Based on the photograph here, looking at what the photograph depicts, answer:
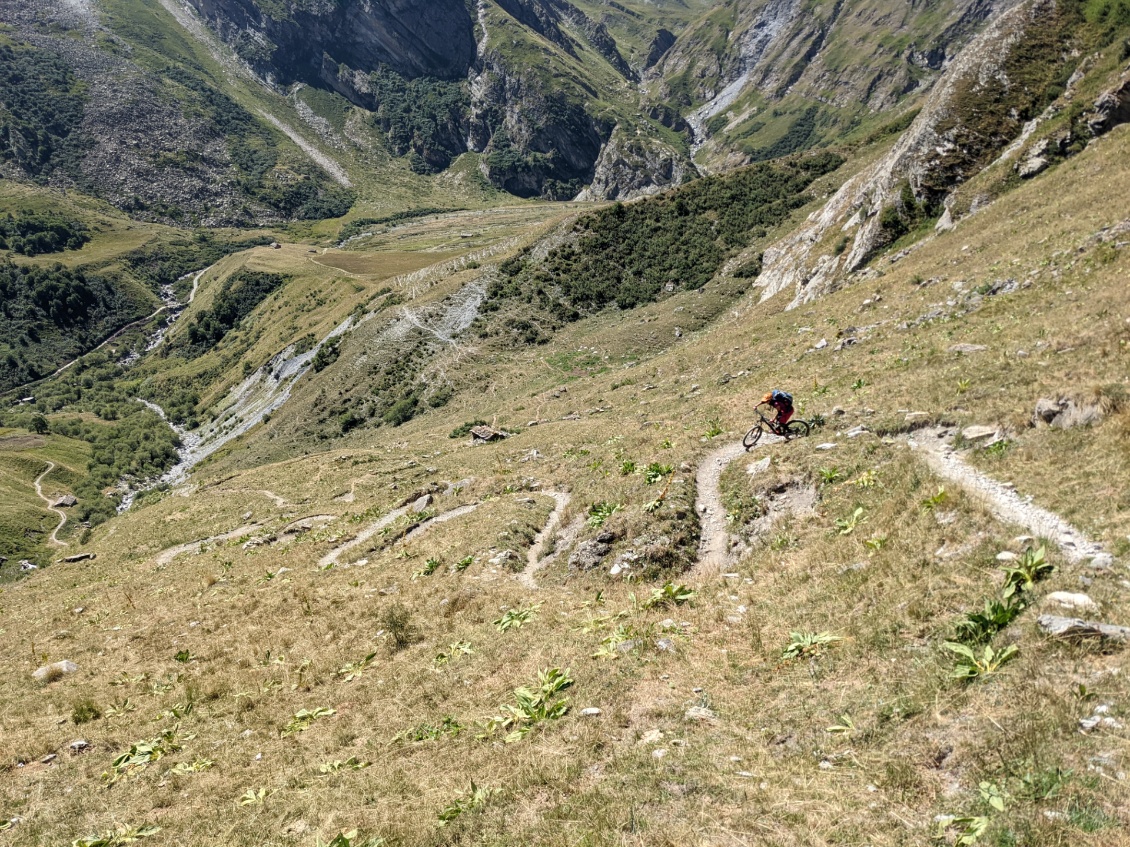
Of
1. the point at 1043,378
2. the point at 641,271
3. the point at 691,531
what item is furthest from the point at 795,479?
the point at 641,271

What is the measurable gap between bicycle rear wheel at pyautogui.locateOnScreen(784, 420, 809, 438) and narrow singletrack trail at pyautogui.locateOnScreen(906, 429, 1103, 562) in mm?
4000

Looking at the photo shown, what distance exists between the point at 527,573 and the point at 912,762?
1359cm

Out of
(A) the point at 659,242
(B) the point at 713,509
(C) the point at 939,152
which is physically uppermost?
(A) the point at 659,242

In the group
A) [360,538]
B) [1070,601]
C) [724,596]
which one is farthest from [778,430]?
[360,538]

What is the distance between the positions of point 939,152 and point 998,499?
48.4m

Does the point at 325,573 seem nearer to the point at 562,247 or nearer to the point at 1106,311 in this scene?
the point at 1106,311

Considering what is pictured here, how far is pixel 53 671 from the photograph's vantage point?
17.6 metres

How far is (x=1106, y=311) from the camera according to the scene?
690 inches

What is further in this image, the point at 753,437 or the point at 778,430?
the point at 753,437

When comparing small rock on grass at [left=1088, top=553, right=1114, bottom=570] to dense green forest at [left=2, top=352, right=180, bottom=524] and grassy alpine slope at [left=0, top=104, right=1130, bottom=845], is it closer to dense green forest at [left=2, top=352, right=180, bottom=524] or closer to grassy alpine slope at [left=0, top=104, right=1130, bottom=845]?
grassy alpine slope at [left=0, top=104, right=1130, bottom=845]

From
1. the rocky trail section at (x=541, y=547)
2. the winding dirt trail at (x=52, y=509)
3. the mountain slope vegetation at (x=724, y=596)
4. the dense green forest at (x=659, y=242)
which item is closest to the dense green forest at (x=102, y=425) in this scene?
the winding dirt trail at (x=52, y=509)

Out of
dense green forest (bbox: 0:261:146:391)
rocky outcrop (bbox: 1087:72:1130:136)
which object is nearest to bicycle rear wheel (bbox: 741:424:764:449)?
rocky outcrop (bbox: 1087:72:1130:136)

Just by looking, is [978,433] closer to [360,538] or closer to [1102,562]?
[1102,562]

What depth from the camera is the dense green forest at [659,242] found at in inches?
3100
